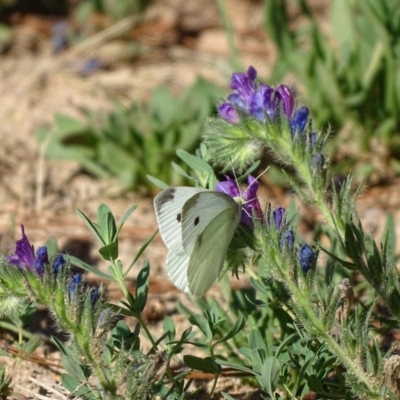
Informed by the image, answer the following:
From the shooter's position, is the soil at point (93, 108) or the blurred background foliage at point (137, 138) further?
the blurred background foliage at point (137, 138)

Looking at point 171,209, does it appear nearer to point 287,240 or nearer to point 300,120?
point 287,240

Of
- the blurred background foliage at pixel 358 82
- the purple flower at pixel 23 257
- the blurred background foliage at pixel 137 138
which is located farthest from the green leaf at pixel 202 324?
the blurred background foliage at pixel 358 82

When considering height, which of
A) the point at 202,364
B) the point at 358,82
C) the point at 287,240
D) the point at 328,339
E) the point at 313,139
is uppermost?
the point at 313,139

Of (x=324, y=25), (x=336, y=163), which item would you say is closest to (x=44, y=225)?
(x=336, y=163)

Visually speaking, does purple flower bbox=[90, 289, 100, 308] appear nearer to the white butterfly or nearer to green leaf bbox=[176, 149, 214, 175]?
the white butterfly

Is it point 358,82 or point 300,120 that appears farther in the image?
point 358,82

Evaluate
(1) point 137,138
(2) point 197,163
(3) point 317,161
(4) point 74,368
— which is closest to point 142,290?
(4) point 74,368

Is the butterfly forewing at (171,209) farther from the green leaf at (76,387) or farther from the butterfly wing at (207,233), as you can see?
the green leaf at (76,387)
